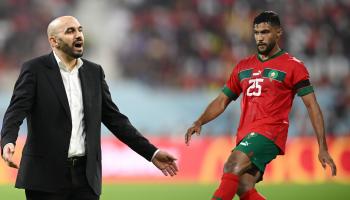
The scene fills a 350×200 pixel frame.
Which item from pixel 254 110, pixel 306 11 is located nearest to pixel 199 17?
pixel 306 11

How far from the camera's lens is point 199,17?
1488 cm

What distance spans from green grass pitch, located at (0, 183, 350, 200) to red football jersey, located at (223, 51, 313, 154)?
3165 millimetres

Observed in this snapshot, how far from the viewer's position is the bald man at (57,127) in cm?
427

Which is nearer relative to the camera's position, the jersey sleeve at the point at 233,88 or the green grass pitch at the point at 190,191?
the jersey sleeve at the point at 233,88

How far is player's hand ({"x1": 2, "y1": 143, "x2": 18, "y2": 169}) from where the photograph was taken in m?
4.09

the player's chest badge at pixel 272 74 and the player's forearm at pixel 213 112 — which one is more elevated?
the player's chest badge at pixel 272 74

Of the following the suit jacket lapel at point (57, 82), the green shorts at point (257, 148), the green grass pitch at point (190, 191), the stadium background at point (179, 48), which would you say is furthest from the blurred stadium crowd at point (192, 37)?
the suit jacket lapel at point (57, 82)

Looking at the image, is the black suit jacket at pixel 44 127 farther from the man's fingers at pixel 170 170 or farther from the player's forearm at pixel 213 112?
the player's forearm at pixel 213 112

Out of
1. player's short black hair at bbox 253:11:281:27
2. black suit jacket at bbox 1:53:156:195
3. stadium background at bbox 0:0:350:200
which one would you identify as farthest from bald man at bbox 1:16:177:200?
stadium background at bbox 0:0:350:200

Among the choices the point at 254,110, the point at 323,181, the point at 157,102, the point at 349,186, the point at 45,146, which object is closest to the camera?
the point at 45,146

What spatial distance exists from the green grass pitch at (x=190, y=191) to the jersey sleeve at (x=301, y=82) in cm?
330

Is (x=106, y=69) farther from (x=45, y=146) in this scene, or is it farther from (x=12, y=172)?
(x=45, y=146)

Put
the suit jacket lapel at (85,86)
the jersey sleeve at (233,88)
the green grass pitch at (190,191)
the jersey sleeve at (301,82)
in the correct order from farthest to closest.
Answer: the green grass pitch at (190,191), the jersey sleeve at (233,88), the jersey sleeve at (301,82), the suit jacket lapel at (85,86)

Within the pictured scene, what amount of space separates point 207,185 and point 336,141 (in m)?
2.23
